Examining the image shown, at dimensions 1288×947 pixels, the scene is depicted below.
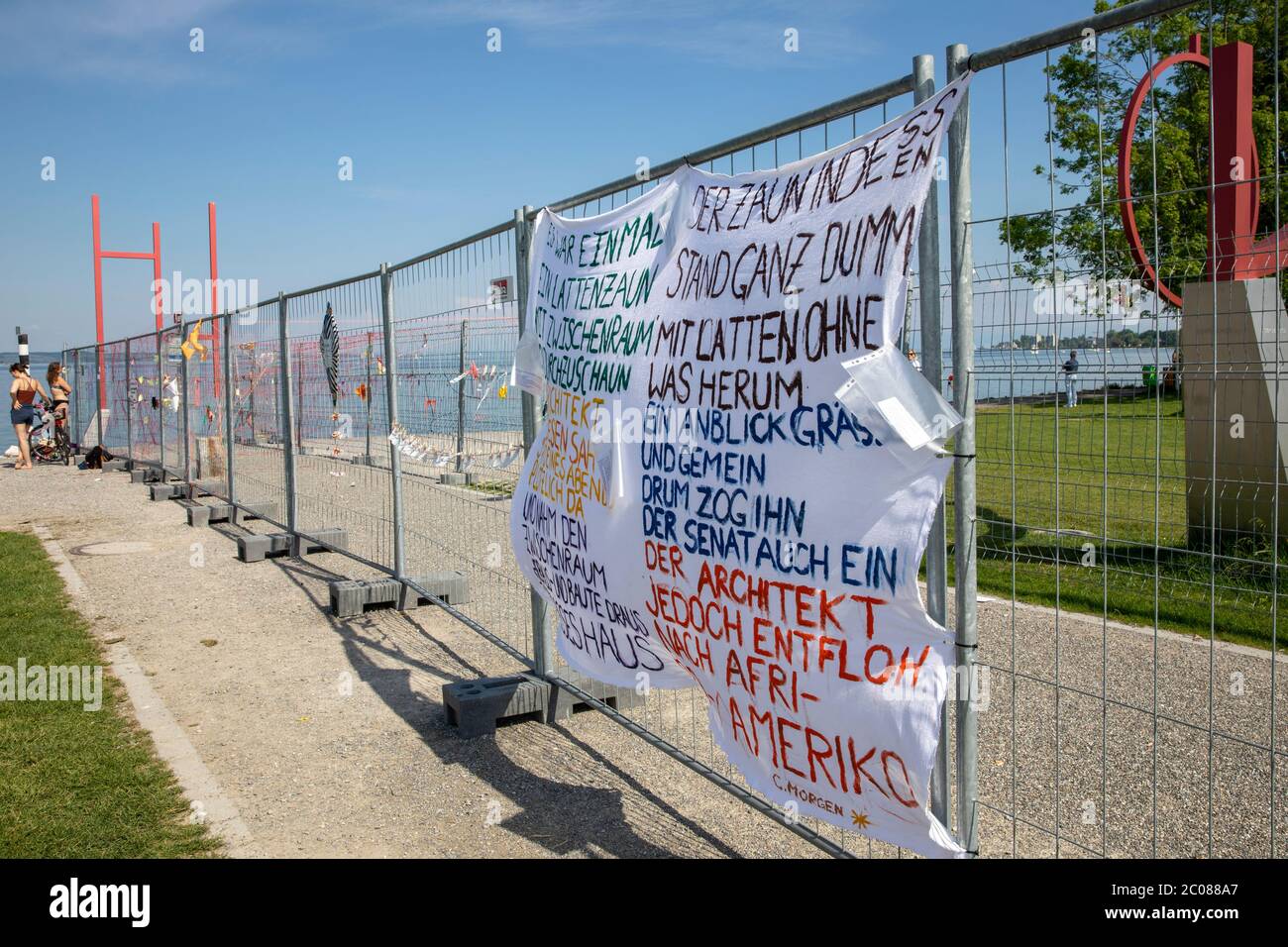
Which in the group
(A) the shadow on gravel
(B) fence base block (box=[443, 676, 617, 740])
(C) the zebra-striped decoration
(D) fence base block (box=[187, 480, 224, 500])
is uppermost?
(C) the zebra-striped decoration

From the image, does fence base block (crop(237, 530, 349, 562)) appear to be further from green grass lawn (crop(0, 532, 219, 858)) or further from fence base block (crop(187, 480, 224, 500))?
fence base block (crop(187, 480, 224, 500))

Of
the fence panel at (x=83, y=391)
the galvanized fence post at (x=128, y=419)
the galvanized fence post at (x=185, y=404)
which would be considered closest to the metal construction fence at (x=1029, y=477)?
the galvanized fence post at (x=185, y=404)

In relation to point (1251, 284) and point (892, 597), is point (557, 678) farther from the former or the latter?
point (1251, 284)

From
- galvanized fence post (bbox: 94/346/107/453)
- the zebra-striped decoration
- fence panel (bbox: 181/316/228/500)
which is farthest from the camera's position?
galvanized fence post (bbox: 94/346/107/453)

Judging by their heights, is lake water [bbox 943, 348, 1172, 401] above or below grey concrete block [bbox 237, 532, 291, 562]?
above

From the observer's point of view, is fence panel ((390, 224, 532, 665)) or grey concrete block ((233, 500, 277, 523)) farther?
grey concrete block ((233, 500, 277, 523))

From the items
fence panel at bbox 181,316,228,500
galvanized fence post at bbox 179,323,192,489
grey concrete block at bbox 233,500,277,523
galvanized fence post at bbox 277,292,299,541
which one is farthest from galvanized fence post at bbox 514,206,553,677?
galvanized fence post at bbox 179,323,192,489

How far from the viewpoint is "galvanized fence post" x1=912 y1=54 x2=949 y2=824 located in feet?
8.98

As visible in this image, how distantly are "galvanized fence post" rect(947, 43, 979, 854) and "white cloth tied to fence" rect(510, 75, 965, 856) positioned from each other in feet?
0.30

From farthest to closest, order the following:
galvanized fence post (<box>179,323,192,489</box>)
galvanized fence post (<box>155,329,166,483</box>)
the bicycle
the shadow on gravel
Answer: the bicycle, galvanized fence post (<box>155,329,166,483</box>), galvanized fence post (<box>179,323,192,489</box>), the shadow on gravel

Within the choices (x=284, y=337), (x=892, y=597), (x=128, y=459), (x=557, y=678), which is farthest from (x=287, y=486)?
(x=128, y=459)

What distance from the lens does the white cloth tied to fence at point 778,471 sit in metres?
2.66

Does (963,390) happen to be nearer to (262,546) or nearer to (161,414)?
(262,546)
